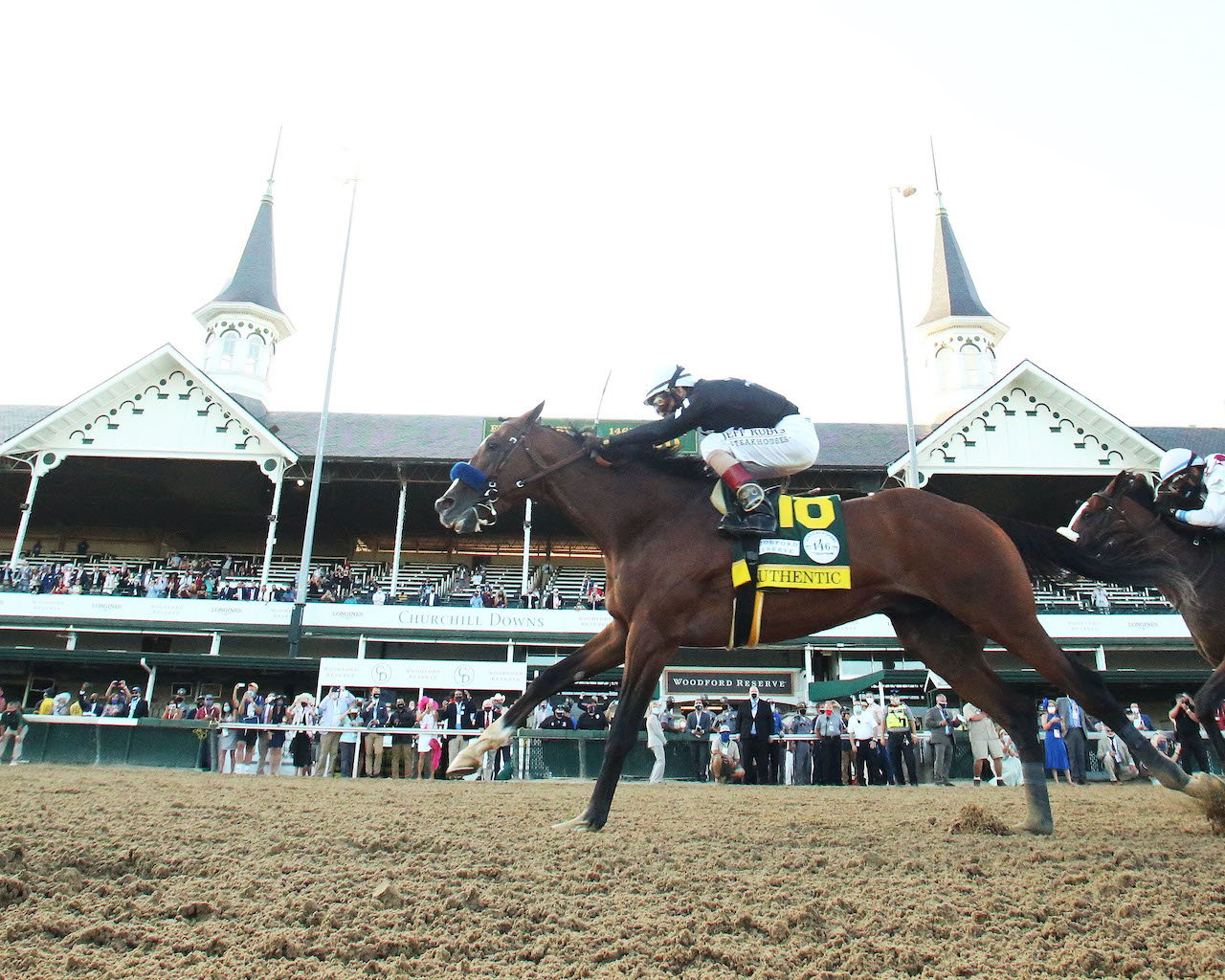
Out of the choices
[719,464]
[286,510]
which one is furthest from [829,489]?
[719,464]

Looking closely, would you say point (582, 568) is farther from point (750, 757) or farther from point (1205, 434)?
point (1205, 434)

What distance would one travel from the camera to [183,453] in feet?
91.7

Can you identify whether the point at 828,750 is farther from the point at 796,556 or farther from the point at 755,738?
the point at 796,556

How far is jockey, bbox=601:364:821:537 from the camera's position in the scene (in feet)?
20.1

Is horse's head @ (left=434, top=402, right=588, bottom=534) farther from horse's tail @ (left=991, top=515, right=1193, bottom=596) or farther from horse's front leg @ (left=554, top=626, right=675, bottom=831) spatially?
horse's tail @ (left=991, top=515, right=1193, bottom=596)

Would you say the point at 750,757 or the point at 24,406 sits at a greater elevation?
the point at 24,406

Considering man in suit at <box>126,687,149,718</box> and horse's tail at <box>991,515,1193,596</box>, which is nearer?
horse's tail at <box>991,515,1193,596</box>

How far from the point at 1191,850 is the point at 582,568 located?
3083 centimetres

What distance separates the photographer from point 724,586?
225 inches

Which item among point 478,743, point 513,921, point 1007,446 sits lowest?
point 513,921

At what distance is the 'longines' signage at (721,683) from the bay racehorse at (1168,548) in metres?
17.4

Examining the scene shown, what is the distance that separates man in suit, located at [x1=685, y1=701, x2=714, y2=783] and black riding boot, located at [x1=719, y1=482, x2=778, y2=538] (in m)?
11.8

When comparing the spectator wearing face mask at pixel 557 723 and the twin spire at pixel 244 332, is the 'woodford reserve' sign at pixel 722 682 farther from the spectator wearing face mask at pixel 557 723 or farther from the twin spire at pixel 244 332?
the twin spire at pixel 244 332

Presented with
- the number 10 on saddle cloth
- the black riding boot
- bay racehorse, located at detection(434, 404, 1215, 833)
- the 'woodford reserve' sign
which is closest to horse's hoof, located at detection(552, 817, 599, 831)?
bay racehorse, located at detection(434, 404, 1215, 833)
